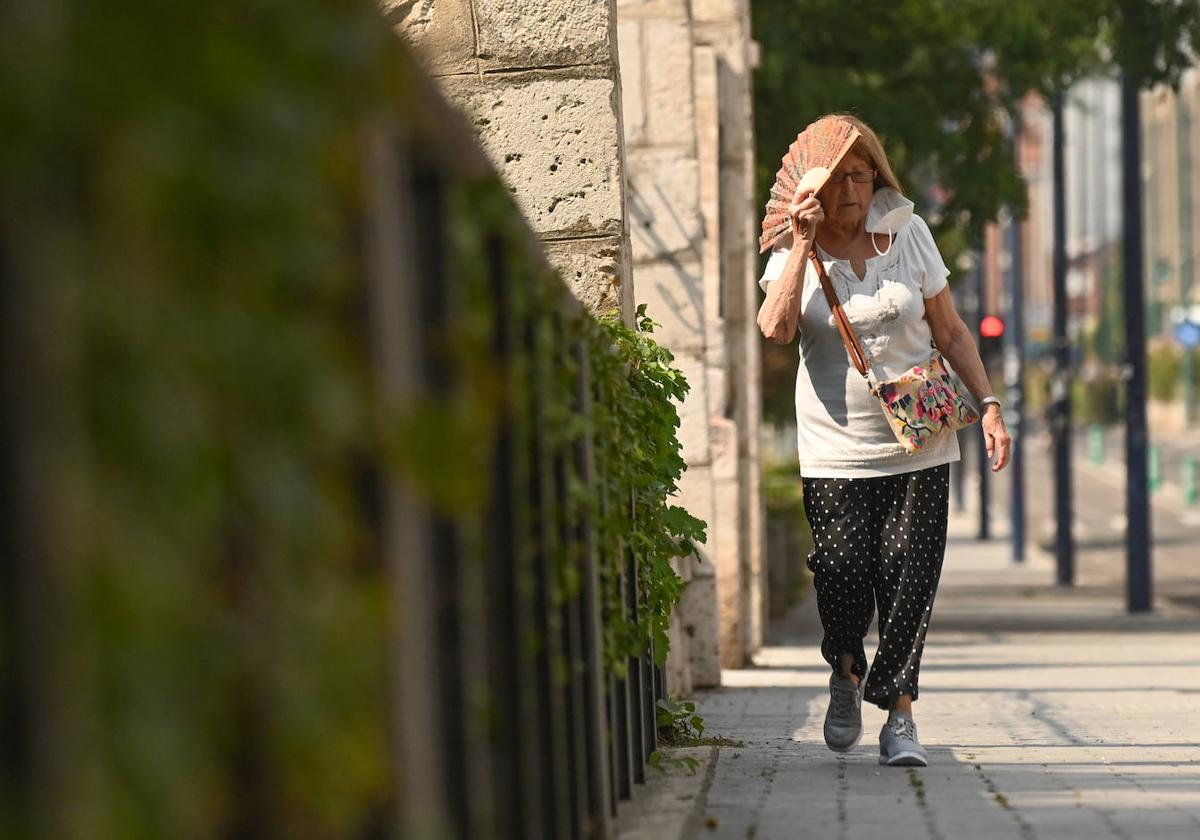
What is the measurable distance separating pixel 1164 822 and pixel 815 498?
5.52ft

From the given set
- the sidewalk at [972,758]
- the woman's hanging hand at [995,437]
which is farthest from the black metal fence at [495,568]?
the woman's hanging hand at [995,437]

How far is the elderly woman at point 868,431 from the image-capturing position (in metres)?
6.47

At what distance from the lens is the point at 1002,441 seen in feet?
21.6

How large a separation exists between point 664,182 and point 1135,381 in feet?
32.3

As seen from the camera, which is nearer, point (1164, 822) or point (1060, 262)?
point (1164, 822)

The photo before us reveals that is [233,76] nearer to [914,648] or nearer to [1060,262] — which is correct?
[914,648]

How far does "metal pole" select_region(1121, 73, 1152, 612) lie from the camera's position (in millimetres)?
19047

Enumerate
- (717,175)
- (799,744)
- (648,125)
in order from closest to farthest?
(799,744)
(648,125)
(717,175)

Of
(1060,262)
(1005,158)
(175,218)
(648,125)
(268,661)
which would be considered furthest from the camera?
(1060,262)

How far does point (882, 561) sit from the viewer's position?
258 inches

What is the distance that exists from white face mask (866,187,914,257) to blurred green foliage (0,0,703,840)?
14.5 feet

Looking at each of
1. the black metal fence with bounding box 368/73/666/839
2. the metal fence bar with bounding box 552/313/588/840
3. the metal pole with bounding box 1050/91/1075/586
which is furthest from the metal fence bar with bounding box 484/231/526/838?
the metal pole with bounding box 1050/91/1075/586

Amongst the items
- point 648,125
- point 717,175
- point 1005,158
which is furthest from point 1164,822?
point 1005,158

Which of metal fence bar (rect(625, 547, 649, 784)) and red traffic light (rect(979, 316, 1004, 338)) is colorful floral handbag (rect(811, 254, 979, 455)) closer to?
metal fence bar (rect(625, 547, 649, 784))
